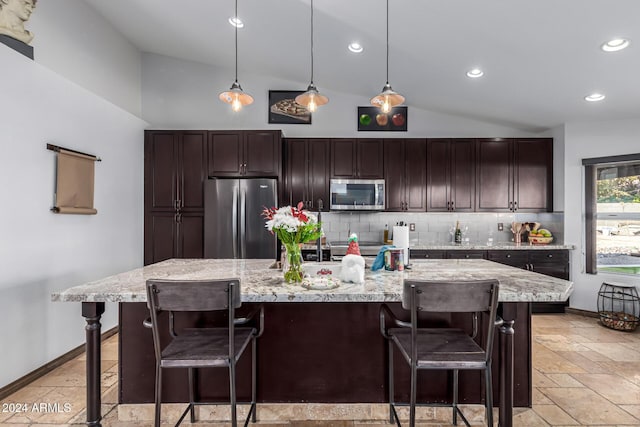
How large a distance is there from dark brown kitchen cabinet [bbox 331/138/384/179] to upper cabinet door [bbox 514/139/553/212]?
1898mm

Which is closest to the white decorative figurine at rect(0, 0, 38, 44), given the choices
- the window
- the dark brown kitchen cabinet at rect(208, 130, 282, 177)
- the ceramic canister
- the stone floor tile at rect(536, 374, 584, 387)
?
the dark brown kitchen cabinet at rect(208, 130, 282, 177)

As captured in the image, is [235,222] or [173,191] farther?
[173,191]

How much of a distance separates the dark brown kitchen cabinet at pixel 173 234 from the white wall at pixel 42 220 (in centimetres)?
59

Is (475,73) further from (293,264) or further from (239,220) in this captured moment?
(239,220)

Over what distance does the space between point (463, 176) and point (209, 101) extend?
3.79 metres

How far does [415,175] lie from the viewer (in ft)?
15.0

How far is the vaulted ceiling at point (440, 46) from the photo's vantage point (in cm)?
247

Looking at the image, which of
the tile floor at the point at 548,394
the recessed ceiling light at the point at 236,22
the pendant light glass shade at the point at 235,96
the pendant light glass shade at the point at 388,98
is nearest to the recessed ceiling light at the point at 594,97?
the tile floor at the point at 548,394

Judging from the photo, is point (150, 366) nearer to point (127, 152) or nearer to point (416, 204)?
point (127, 152)

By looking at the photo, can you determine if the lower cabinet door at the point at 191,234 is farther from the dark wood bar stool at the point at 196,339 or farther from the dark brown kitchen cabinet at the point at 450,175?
the dark brown kitchen cabinet at the point at 450,175

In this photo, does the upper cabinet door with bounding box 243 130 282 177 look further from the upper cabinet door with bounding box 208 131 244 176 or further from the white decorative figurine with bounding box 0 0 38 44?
the white decorative figurine with bounding box 0 0 38 44

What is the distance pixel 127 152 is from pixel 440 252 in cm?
414

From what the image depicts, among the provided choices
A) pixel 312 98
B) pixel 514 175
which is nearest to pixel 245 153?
pixel 312 98

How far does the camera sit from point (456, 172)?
4559 mm
